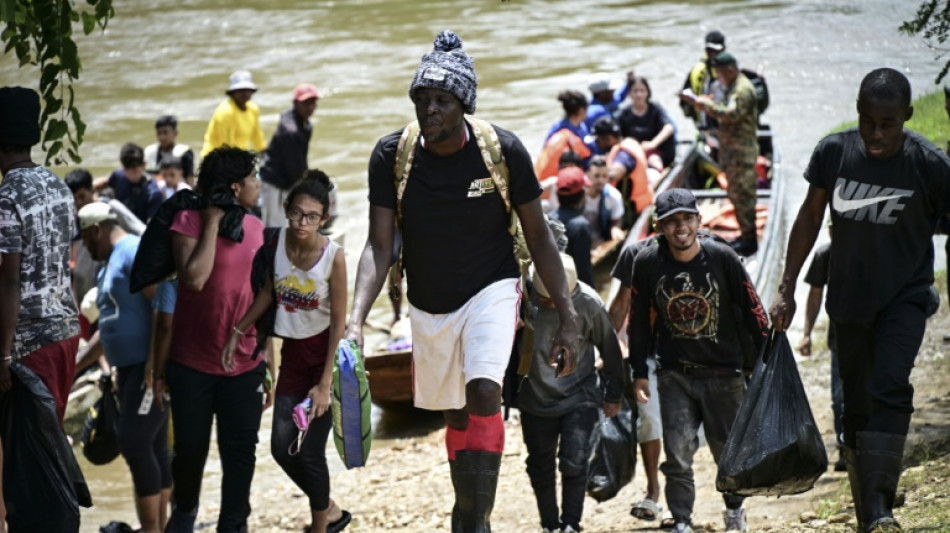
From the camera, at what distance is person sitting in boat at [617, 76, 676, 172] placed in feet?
55.7

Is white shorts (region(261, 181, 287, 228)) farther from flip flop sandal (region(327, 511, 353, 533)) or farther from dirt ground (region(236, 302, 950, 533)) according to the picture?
flip flop sandal (region(327, 511, 353, 533))

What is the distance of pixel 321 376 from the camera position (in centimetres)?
713

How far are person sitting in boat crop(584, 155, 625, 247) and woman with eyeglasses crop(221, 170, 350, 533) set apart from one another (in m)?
7.21

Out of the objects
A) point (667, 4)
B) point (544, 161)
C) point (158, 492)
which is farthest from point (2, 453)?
point (667, 4)

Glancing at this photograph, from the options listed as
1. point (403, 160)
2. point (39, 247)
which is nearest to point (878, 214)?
point (403, 160)

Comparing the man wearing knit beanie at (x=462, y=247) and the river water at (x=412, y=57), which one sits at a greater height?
the man wearing knit beanie at (x=462, y=247)

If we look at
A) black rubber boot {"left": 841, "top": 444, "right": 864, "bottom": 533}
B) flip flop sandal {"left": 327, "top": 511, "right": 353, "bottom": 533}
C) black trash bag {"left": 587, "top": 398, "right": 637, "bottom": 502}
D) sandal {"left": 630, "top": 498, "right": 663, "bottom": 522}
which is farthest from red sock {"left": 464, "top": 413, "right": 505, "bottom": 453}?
sandal {"left": 630, "top": 498, "right": 663, "bottom": 522}

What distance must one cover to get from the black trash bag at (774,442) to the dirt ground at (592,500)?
500 mm

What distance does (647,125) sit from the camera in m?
17.2

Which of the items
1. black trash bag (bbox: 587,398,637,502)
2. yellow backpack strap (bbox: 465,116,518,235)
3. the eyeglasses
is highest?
yellow backpack strap (bbox: 465,116,518,235)

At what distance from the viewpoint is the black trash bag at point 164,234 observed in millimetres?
7359

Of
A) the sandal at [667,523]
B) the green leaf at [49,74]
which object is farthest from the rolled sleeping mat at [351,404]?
the sandal at [667,523]

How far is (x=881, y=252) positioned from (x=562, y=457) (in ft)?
7.55

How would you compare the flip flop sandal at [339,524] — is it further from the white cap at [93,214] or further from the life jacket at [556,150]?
the life jacket at [556,150]
